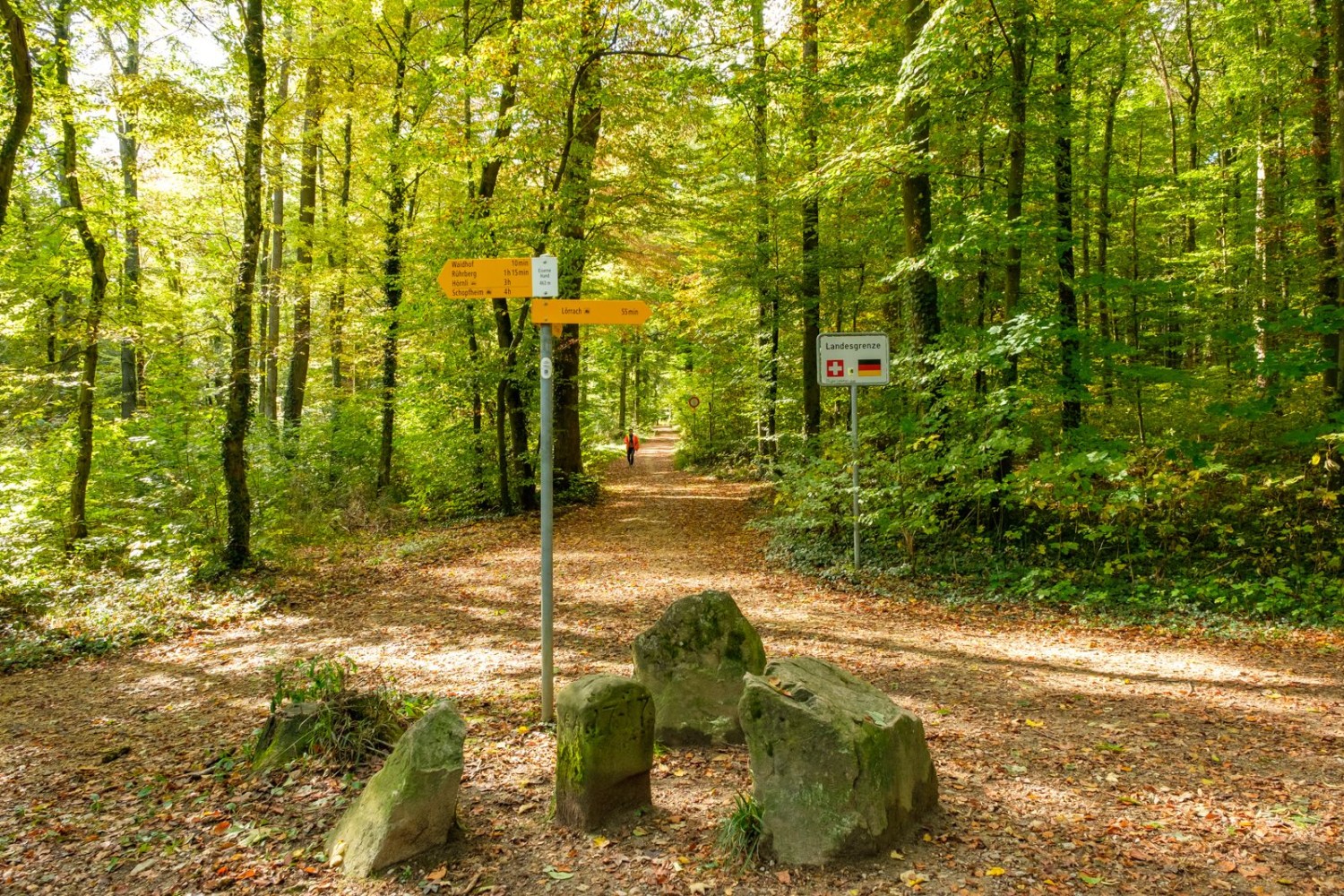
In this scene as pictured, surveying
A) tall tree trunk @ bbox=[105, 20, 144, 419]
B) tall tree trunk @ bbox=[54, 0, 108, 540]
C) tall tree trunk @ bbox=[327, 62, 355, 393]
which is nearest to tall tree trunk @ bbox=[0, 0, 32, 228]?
tall tree trunk @ bbox=[105, 20, 144, 419]

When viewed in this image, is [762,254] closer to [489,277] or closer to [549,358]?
[489,277]

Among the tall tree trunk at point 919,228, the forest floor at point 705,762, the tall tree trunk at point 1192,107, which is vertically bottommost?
the forest floor at point 705,762

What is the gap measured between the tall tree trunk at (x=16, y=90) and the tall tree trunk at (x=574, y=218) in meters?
5.98

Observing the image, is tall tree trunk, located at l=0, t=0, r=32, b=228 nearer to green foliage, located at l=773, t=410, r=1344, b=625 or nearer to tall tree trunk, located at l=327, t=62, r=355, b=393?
tall tree trunk, located at l=327, t=62, r=355, b=393

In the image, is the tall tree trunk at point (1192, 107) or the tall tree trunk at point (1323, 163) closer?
the tall tree trunk at point (1323, 163)

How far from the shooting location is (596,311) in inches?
163

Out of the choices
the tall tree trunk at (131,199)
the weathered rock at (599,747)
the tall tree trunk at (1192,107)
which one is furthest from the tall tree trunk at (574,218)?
the tall tree trunk at (1192,107)

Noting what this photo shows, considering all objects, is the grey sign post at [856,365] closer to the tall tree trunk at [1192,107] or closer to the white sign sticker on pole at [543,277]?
the white sign sticker on pole at [543,277]

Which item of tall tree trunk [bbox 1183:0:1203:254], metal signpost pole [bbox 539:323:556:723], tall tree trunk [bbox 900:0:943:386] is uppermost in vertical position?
tall tree trunk [bbox 1183:0:1203:254]

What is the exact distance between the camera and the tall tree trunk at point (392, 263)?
14.4 m

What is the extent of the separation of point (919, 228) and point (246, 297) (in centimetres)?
904

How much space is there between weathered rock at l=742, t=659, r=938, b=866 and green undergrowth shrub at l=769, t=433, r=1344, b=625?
538 cm

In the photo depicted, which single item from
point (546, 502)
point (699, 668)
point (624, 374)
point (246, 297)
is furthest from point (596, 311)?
point (624, 374)

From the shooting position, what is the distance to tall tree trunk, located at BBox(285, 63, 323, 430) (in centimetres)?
1410
